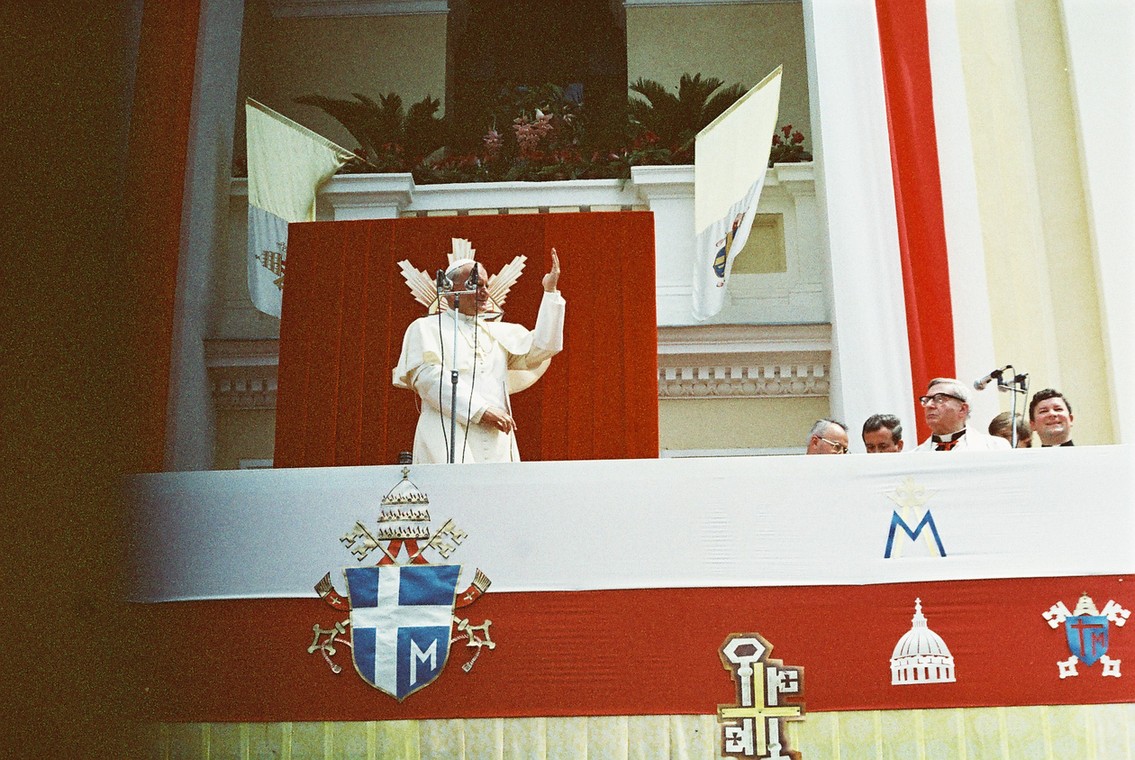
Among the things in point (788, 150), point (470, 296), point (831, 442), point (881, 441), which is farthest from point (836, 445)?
point (788, 150)

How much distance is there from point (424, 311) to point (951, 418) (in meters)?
2.65

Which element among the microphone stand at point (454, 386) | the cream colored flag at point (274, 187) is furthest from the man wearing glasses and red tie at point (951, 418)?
the cream colored flag at point (274, 187)

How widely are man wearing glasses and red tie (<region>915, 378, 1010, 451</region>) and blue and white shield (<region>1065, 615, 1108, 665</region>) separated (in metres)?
1.02

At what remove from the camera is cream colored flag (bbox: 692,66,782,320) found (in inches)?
324

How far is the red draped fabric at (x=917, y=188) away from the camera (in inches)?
306

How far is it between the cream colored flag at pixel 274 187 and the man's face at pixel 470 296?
9.22ft

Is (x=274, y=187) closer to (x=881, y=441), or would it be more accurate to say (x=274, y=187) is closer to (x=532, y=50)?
(x=532, y=50)

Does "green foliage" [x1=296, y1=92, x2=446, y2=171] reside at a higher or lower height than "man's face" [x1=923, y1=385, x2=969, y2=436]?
higher

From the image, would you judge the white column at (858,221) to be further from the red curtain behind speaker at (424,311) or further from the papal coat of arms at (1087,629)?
the papal coat of arms at (1087,629)

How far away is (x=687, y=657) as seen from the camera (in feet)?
16.2

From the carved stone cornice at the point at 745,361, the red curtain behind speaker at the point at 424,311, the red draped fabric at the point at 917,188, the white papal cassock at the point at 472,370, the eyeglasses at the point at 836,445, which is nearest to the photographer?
the eyeglasses at the point at 836,445

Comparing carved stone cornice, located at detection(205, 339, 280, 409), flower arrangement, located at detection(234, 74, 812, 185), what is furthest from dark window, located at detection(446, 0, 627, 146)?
carved stone cornice, located at detection(205, 339, 280, 409)

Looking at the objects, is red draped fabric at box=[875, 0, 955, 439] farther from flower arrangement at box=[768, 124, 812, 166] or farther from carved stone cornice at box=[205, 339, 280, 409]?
carved stone cornice at box=[205, 339, 280, 409]

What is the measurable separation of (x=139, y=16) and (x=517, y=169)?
256cm
